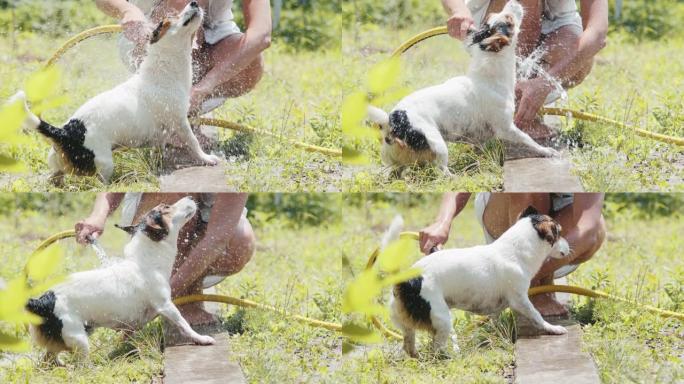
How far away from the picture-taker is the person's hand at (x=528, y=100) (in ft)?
11.2

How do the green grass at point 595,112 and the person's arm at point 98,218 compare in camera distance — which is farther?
the person's arm at point 98,218

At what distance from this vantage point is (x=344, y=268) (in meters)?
3.80

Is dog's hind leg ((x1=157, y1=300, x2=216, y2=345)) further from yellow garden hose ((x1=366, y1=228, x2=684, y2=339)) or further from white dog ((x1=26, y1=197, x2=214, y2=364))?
yellow garden hose ((x1=366, y1=228, x2=684, y2=339))

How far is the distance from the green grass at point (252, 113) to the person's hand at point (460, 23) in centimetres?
64

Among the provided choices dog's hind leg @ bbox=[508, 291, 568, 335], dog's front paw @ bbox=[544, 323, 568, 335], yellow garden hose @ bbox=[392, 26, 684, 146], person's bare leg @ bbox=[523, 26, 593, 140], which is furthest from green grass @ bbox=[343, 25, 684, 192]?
dog's front paw @ bbox=[544, 323, 568, 335]

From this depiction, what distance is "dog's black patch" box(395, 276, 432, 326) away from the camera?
3334 millimetres

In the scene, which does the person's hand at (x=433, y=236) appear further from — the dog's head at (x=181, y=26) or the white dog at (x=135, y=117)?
the dog's head at (x=181, y=26)

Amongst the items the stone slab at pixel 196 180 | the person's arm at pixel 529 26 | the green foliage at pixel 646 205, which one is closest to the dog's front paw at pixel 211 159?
the stone slab at pixel 196 180

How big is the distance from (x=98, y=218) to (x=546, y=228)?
171cm

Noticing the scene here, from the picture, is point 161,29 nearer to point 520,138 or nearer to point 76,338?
point 76,338

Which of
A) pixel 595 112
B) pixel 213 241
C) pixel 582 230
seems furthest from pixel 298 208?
pixel 595 112

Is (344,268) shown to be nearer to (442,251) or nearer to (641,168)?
(442,251)

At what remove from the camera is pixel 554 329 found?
3.55 m

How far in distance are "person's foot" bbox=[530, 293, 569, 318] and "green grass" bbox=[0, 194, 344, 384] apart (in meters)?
0.79
